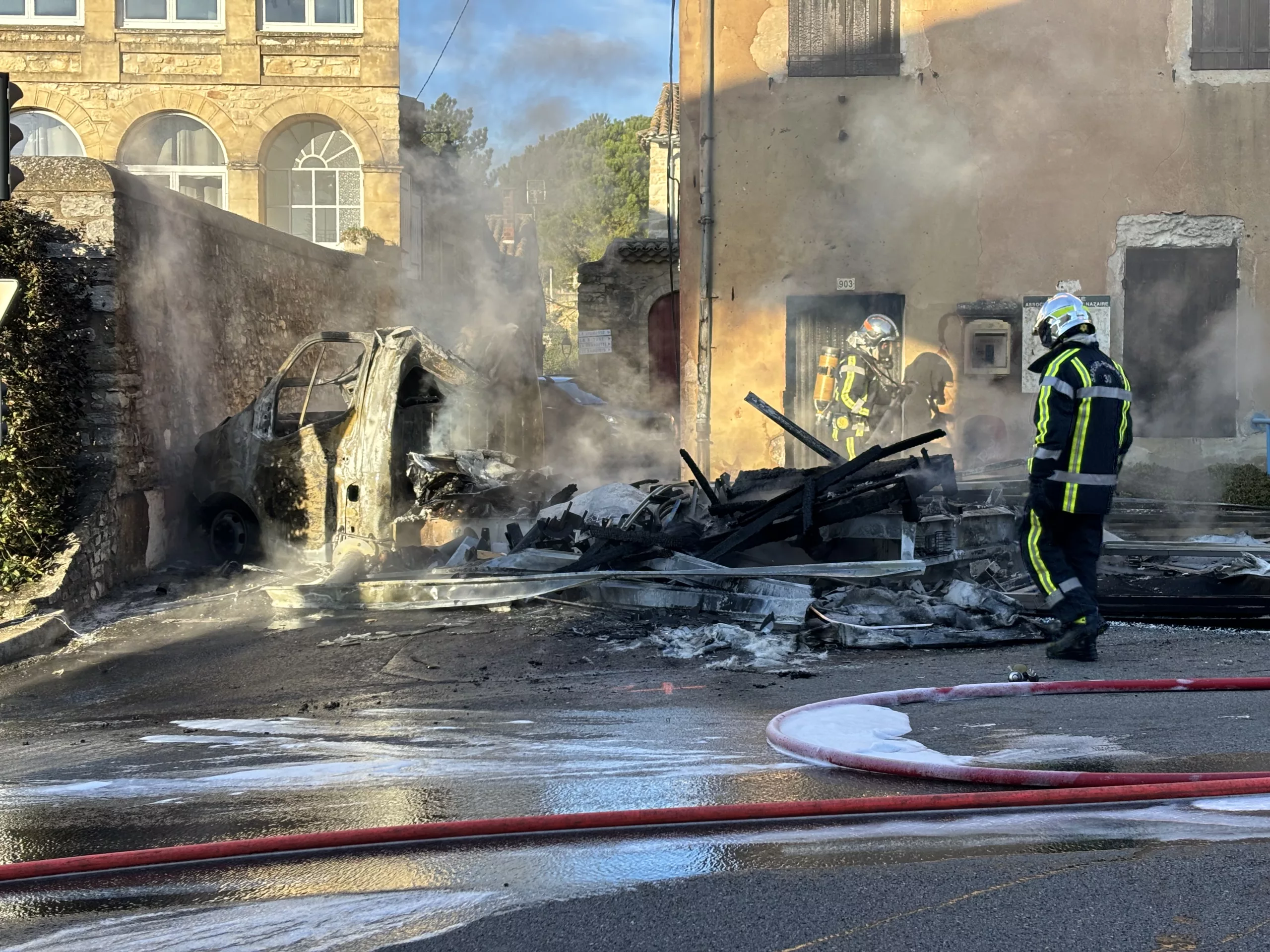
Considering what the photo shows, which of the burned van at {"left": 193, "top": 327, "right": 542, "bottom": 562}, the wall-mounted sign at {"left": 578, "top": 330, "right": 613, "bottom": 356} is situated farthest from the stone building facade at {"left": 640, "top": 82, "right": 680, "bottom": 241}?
the burned van at {"left": 193, "top": 327, "right": 542, "bottom": 562}

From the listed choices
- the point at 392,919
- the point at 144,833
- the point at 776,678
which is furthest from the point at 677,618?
the point at 392,919

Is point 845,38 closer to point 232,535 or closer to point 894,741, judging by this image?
point 232,535

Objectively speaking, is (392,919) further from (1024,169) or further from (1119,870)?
(1024,169)

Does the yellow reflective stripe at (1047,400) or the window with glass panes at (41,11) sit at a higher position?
the window with glass panes at (41,11)

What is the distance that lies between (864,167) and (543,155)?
24.8 meters

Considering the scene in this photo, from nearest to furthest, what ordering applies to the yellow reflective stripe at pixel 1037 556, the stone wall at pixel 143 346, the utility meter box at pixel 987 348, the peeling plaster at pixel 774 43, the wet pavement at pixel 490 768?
the wet pavement at pixel 490 768, the yellow reflective stripe at pixel 1037 556, the stone wall at pixel 143 346, the utility meter box at pixel 987 348, the peeling plaster at pixel 774 43

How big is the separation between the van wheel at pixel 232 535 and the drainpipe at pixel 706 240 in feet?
18.8

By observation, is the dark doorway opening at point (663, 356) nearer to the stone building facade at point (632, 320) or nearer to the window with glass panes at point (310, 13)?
the stone building facade at point (632, 320)

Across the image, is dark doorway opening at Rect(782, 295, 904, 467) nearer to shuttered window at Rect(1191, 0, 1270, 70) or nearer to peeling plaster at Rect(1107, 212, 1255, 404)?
peeling plaster at Rect(1107, 212, 1255, 404)

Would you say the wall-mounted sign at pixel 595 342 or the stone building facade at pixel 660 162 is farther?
the stone building facade at pixel 660 162

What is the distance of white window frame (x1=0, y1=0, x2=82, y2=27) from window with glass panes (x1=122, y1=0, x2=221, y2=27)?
2.80ft

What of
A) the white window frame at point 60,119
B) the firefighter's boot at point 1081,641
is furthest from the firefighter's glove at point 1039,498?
the white window frame at point 60,119

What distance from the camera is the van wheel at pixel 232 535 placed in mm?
10406

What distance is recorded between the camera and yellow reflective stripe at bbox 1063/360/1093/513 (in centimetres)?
604
